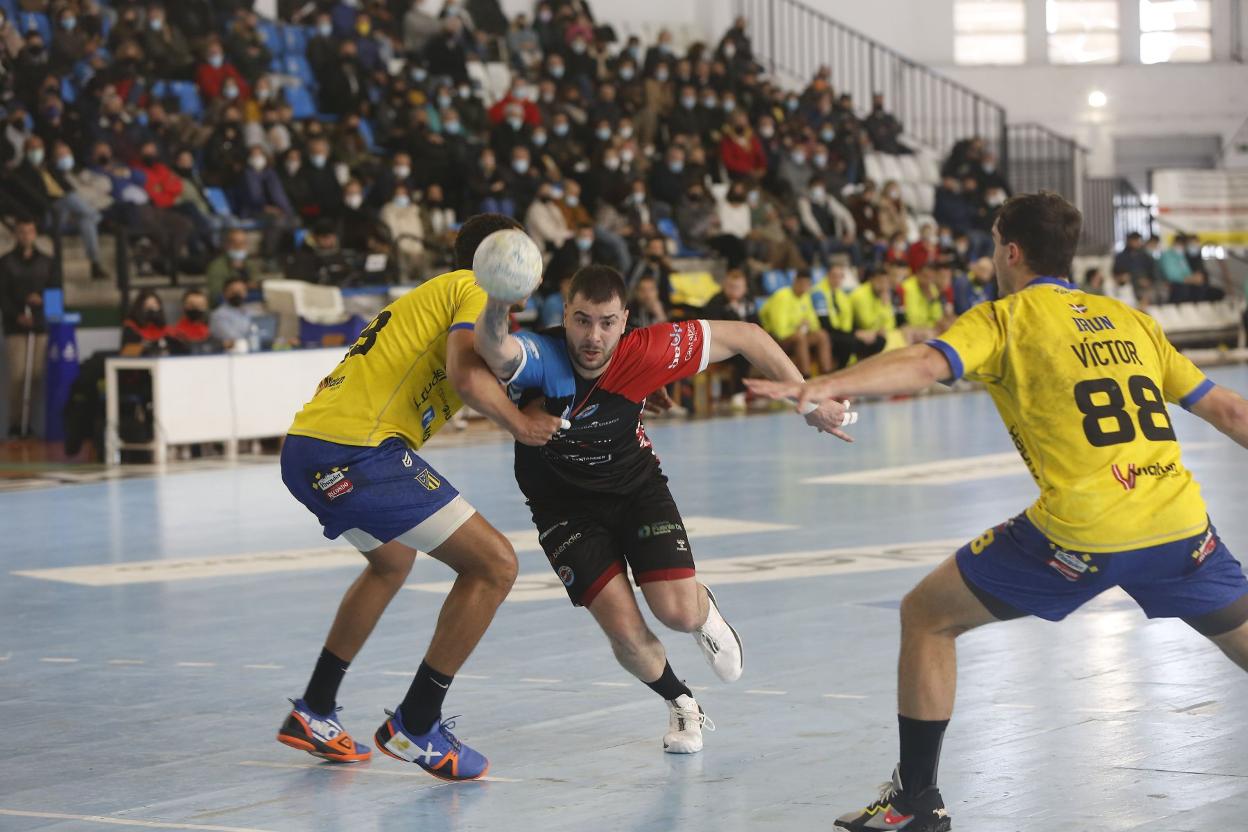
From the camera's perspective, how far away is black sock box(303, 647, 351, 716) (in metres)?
5.99

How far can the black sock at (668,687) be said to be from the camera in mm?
6023

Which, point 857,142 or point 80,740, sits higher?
point 857,142

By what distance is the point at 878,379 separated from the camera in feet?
14.8

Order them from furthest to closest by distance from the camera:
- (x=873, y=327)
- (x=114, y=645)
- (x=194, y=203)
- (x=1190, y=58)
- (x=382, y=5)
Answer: (x=1190, y=58)
(x=382, y=5)
(x=873, y=327)
(x=194, y=203)
(x=114, y=645)

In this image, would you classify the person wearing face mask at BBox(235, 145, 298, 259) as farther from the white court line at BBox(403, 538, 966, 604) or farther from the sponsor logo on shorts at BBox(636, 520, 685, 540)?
the sponsor logo on shorts at BBox(636, 520, 685, 540)

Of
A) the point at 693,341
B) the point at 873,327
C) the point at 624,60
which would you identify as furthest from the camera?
the point at 624,60

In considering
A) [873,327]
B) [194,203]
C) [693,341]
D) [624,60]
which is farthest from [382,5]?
[693,341]

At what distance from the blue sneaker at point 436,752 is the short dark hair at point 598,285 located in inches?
53.5

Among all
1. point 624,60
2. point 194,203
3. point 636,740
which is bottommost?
point 636,740

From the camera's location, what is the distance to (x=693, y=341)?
580 centimetres

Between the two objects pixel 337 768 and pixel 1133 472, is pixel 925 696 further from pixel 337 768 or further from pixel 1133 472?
pixel 337 768

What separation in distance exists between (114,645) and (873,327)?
51.9 ft

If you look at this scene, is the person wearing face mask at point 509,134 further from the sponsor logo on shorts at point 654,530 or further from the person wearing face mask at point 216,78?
the sponsor logo on shorts at point 654,530

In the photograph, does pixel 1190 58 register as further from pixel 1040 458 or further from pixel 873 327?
pixel 1040 458
